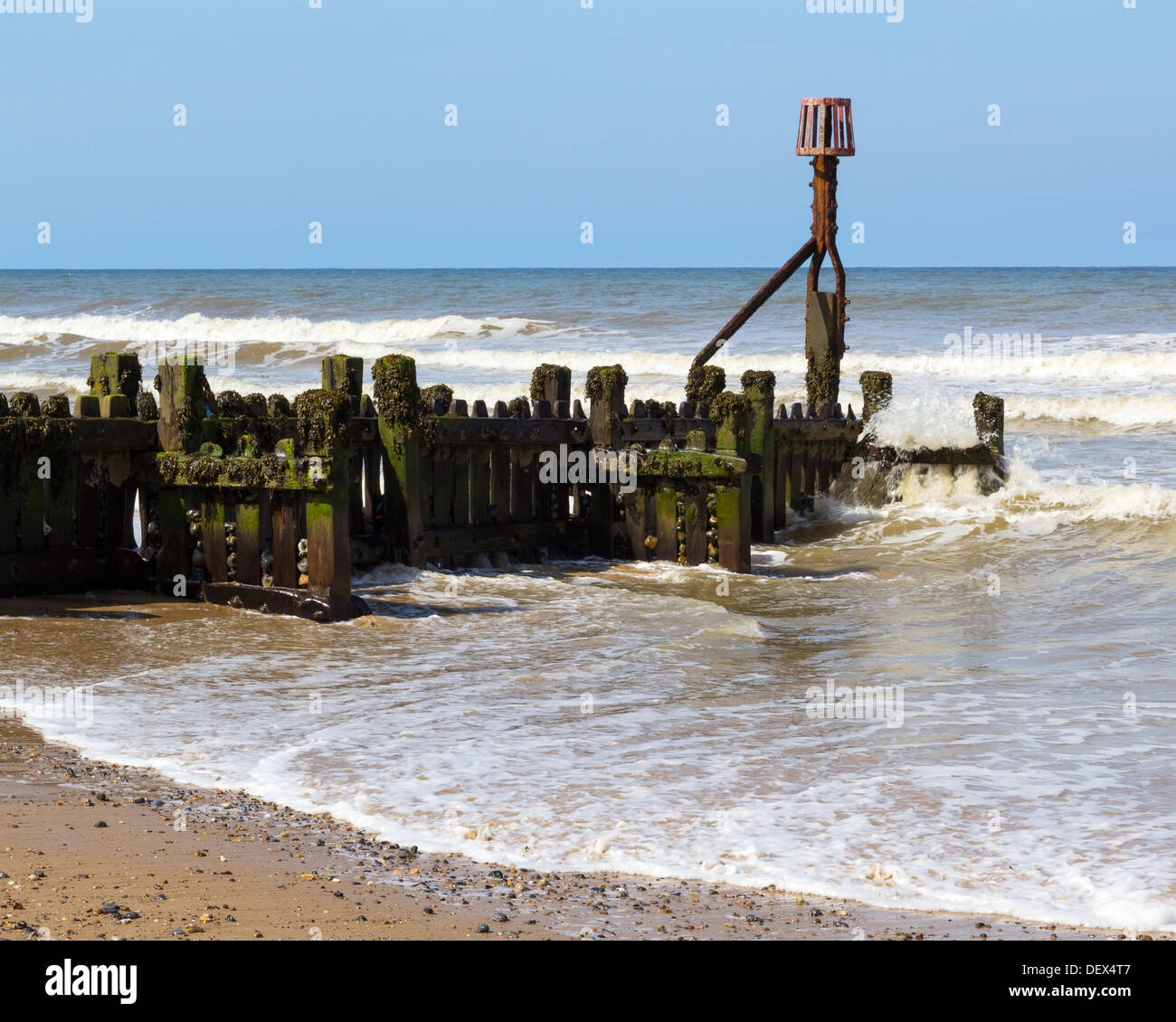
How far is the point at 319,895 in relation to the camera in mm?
4734

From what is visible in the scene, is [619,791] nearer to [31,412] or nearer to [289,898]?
[289,898]

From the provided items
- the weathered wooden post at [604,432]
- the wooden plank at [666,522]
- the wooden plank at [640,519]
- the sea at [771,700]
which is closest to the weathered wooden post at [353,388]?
the sea at [771,700]

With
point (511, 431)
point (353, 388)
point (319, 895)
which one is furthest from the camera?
point (511, 431)

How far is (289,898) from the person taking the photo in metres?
4.69

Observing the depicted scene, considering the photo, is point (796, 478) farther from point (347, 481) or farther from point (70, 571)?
point (70, 571)

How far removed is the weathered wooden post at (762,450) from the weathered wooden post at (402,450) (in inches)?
131

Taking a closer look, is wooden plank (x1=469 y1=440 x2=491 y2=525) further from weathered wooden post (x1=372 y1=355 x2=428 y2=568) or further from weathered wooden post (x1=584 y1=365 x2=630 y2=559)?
weathered wooden post (x1=584 y1=365 x2=630 y2=559)

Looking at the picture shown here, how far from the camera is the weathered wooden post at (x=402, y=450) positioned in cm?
1110

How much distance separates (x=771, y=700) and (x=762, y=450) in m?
6.44

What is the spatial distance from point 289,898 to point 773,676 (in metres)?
4.24

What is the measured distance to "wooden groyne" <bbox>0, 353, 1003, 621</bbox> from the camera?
9914 millimetres

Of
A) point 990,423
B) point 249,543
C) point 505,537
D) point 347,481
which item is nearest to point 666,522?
point 505,537

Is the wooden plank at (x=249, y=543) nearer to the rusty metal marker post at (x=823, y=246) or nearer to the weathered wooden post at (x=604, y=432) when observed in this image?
the weathered wooden post at (x=604, y=432)

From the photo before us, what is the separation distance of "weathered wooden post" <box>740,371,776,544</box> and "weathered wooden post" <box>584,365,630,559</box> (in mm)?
1295
